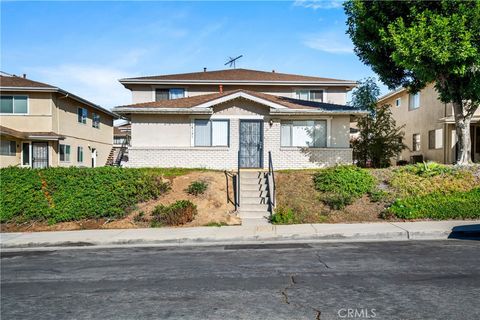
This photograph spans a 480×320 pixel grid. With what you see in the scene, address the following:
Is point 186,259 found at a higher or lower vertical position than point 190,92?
lower

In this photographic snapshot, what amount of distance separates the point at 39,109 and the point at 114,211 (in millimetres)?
16285

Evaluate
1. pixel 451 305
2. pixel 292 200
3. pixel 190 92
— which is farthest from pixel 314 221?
pixel 190 92

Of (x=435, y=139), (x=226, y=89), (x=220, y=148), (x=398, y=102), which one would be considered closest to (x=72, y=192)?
(x=220, y=148)

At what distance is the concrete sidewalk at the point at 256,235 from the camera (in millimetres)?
11039

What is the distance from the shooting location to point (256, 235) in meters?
11.3

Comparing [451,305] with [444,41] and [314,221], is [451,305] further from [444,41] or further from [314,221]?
[444,41]

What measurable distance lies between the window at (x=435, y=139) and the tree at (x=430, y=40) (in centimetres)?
872

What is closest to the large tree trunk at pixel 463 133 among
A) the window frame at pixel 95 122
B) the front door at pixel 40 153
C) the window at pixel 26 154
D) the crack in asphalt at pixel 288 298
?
the crack in asphalt at pixel 288 298

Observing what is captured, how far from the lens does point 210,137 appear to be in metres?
20.5

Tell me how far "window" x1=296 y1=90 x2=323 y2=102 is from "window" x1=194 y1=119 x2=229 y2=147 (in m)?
8.85

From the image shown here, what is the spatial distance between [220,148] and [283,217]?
7704 millimetres

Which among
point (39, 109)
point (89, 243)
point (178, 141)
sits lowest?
point (89, 243)

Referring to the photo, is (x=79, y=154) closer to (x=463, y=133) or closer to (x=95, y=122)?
(x=95, y=122)

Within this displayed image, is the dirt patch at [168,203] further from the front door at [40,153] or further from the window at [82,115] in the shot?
the window at [82,115]
